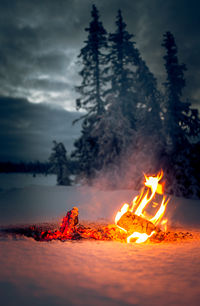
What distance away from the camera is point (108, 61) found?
83.4 ft

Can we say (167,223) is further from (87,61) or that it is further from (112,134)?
(87,61)

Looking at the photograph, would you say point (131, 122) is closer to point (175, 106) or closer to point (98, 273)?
point (175, 106)

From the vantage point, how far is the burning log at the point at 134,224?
9013 mm

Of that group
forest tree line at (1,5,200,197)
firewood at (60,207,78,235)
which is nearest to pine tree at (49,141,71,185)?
forest tree line at (1,5,200,197)

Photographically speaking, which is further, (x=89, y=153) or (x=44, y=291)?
(x=89, y=153)

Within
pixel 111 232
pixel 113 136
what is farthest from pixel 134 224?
pixel 113 136

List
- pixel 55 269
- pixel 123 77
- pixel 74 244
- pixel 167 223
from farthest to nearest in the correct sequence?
Result: pixel 123 77
pixel 167 223
pixel 74 244
pixel 55 269

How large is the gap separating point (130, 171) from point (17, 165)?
11917 centimetres

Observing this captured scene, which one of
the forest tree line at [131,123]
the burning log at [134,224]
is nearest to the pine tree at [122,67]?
the forest tree line at [131,123]

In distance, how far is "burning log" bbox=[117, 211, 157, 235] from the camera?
9.01 metres

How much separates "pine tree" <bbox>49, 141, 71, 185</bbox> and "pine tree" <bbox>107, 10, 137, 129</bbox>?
705 inches

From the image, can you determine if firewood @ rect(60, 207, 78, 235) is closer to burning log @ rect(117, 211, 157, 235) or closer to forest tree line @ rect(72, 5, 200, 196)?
burning log @ rect(117, 211, 157, 235)

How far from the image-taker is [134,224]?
9125 mm

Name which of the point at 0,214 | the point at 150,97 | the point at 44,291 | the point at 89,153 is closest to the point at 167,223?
the point at 0,214
